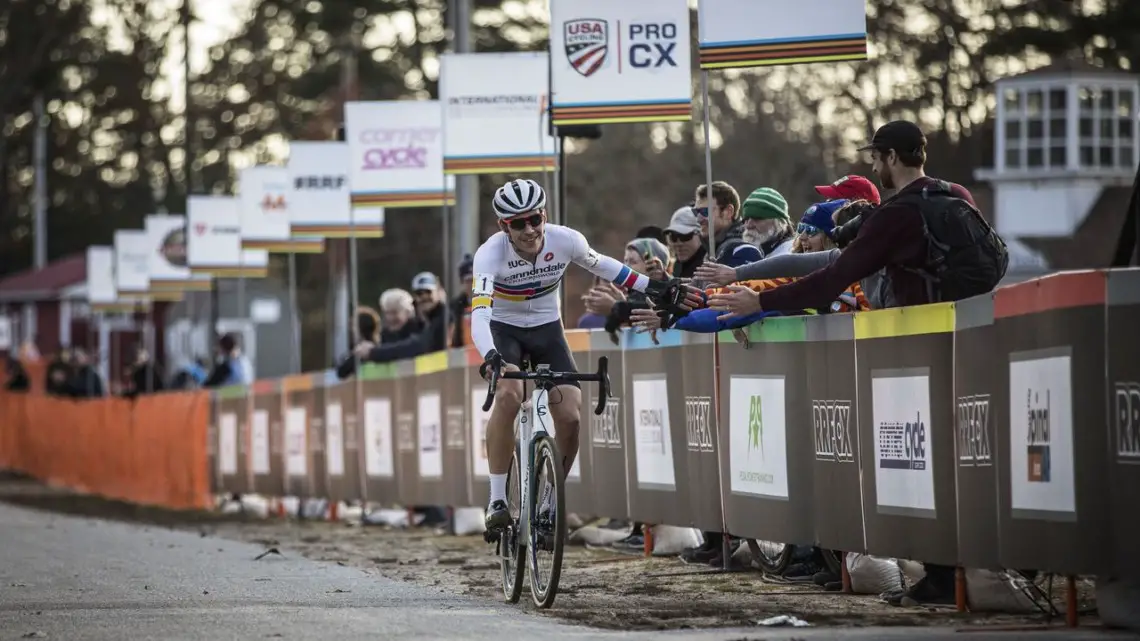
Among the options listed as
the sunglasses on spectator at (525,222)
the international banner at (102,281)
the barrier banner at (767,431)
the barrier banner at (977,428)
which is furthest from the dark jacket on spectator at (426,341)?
the international banner at (102,281)

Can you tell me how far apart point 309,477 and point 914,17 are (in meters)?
28.0

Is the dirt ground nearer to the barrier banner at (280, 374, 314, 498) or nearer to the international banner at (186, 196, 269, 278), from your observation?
the barrier banner at (280, 374, 314, 498)

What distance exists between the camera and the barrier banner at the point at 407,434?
1916 centimetres

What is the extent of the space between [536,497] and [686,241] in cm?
323

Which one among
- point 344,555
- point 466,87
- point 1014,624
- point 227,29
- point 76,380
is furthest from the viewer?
point 227,29

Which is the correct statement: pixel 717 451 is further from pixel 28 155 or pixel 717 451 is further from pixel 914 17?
pixel 28 155

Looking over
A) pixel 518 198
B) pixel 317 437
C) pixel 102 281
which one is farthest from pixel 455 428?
pixel 102 281

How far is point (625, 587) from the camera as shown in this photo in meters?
11.6

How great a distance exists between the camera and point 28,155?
247 feet

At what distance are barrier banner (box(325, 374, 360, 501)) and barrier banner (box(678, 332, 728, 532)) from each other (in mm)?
8578

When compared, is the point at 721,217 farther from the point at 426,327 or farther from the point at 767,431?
the point at 426,327

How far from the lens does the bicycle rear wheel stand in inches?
400

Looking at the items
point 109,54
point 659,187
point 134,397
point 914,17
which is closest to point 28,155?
point 109,54

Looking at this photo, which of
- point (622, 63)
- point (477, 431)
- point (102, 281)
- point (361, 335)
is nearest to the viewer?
point (622, 63)
